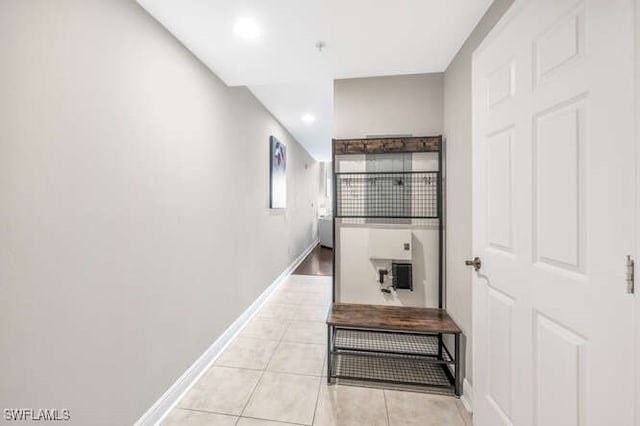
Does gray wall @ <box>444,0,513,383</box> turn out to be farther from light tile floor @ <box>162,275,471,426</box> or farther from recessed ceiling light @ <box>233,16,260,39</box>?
recessed ceiling light @ <box>233,16,260,39</box>

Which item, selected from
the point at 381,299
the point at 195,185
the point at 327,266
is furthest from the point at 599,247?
the point at 327,266

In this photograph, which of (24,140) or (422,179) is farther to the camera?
(422,179)

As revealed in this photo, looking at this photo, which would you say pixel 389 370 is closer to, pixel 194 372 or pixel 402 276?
pixel 402 276

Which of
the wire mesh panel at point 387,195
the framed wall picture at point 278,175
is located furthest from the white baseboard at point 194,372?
the wire mesh panel at point 387,195

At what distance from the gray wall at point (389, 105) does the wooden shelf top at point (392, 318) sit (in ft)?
5.00

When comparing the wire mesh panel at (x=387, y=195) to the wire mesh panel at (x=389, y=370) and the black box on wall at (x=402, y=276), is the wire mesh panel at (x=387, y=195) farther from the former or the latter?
the wire mesh panel at (x=389, y=370)

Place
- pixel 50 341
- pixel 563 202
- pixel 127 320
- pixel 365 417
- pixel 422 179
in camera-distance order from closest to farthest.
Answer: pixel 563 202 < pixel 50 341 < pixel 127 320 < pixel 365 417 < pixel 422 179

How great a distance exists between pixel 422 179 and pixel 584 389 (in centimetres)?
169

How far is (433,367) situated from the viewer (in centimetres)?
211

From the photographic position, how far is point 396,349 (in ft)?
7.55

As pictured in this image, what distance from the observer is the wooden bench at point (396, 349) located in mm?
1856

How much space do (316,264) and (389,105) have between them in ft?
12.8

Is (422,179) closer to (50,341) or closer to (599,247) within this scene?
(599,247)

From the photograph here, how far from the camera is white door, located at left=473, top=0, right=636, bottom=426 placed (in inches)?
29.1
